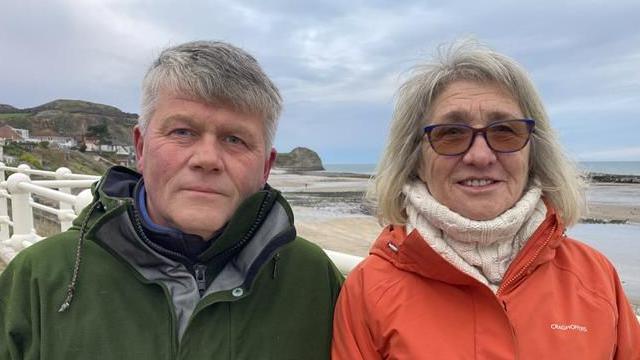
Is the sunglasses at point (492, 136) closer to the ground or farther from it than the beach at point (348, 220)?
farther from it

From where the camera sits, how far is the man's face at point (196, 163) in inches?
67.7

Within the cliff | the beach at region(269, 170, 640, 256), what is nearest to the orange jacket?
the beach at region(269, 170, 640, 256)

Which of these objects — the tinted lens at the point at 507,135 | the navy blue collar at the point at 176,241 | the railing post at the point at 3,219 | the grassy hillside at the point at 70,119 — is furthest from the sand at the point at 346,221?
the grassy hillside at the point at 70,119

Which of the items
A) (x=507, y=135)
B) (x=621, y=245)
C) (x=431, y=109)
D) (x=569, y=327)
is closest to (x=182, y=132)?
(x=431, y=109)

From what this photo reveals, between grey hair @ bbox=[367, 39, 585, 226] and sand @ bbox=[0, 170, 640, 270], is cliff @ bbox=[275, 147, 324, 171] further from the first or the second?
grey hair @ bbox=[367, 39, 585, 226]

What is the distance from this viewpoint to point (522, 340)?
5.37ft

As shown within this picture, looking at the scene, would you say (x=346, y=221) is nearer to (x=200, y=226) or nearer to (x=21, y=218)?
(x=21, y=218)

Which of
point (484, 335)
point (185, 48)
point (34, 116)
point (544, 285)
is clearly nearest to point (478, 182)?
point (544, 285)

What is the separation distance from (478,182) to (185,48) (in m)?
1.23

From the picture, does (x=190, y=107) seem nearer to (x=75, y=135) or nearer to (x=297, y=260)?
(x=297, y=260)

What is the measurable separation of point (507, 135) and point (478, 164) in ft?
0.53

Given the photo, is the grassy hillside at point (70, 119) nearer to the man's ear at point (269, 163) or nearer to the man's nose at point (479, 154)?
the man's ear at point (269, 163)

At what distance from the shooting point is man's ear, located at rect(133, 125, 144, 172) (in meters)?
1.89

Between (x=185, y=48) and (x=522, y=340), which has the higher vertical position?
(x=185, y=48)
